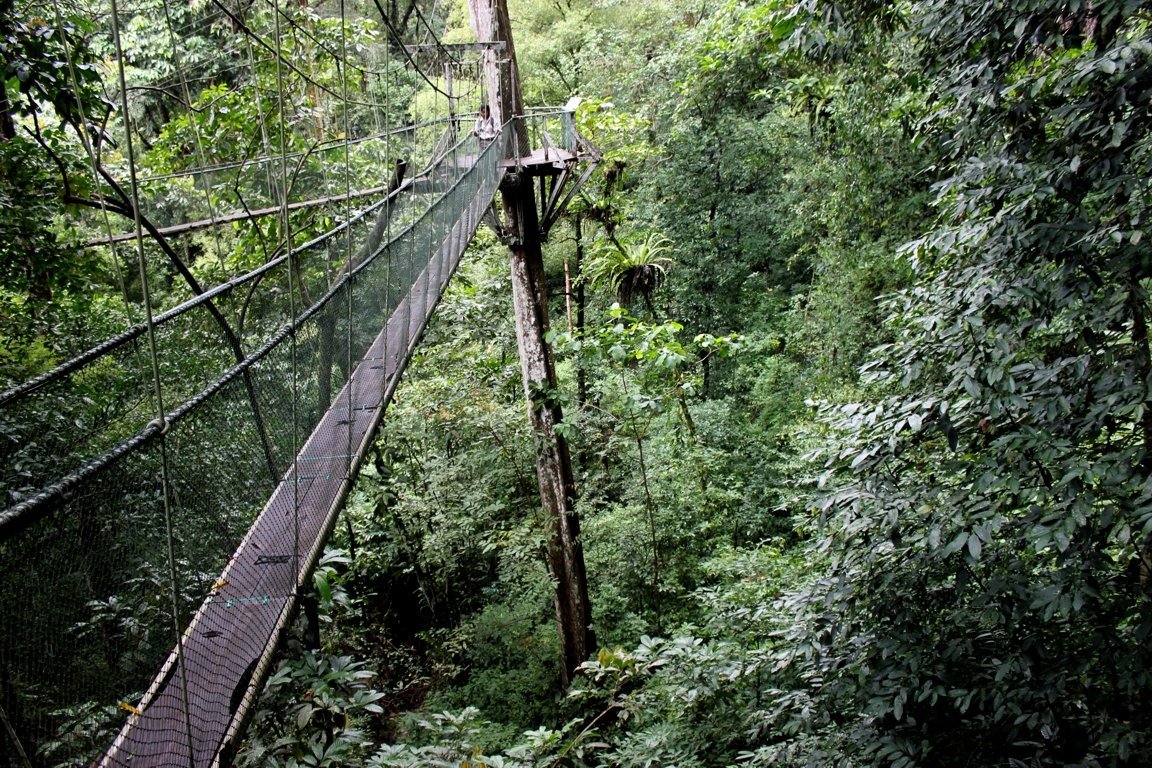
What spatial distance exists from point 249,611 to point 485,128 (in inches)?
171

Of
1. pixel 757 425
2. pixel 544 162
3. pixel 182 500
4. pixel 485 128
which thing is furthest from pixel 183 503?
pixel 757 425

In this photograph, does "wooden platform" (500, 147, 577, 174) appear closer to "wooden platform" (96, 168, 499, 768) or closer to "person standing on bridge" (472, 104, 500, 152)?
"person standing on bridge" (472, 104, 500, 152)

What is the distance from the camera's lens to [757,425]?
7.98 metres

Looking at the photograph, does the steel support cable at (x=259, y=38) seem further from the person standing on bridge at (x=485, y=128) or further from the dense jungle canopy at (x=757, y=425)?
the person standing on bridge at (x=485, y=128)

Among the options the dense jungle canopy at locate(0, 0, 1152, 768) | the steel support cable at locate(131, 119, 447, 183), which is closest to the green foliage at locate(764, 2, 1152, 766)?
the dense jungle canopy at locate(0, 0, 1152, 768)

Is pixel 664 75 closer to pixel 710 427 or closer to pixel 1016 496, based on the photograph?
pixel 710 427

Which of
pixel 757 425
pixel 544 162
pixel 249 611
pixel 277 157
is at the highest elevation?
pixel 277 157

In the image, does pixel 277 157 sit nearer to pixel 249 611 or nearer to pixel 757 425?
pixel 249 611

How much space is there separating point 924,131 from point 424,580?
5507 millimetres

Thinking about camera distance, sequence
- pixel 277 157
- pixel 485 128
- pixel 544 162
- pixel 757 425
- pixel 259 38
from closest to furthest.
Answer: pixel 259 38 → pixel 277 157 → pixel 544 162 → pixel 485 128 → pixel 757 425

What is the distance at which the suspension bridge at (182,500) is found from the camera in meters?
1.12

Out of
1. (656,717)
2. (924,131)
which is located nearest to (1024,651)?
(924,131)

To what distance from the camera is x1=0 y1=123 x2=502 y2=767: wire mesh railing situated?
1.11 meters

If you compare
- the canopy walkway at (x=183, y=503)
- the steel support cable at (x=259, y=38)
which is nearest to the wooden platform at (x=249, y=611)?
the canopy walkway at (x=183, y=503)
